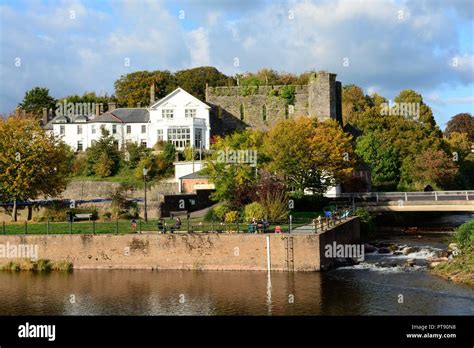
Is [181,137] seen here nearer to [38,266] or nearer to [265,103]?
[265,103]

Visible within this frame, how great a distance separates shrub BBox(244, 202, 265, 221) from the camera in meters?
46.6

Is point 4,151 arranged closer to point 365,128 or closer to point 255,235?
point 255,235

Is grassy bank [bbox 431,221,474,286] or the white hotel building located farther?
the white hotel building

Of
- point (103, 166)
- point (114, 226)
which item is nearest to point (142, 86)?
point (103, 166)

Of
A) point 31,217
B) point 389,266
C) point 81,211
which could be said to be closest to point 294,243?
point 389,266

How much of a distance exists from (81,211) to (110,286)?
16.5 meters

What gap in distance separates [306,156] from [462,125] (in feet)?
233

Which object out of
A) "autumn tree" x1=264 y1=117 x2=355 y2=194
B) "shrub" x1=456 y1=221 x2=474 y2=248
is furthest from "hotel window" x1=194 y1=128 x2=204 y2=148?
"shrub" x1=456 y1=221 x2=474 y2=248

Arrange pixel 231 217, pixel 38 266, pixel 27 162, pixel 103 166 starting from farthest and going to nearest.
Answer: pixel 103 166, pixel 27 162, pixel 231 217, pixel 38 266

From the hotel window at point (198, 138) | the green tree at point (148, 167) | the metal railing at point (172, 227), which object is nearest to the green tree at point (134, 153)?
the green tree at point (148, 167)

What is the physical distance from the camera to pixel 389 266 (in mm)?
42062

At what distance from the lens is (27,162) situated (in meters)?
53.4

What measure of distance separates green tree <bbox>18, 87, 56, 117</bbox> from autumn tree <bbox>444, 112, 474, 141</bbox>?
67.5 meters

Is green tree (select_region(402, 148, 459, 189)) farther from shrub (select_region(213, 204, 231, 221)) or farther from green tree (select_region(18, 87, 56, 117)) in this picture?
green tree (select_region(18, 87, 56, 117))
